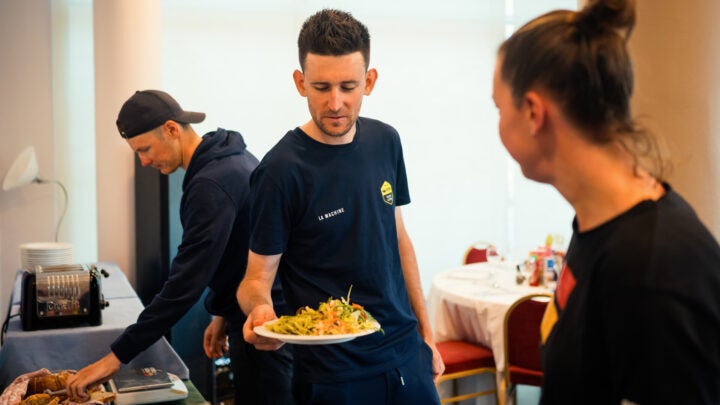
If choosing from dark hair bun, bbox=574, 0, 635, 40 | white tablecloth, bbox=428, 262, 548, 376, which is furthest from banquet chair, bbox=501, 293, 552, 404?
dark hair bun, bbox=574, 0, 635, 40

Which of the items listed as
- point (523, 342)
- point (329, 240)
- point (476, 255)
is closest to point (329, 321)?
point (329, 240)

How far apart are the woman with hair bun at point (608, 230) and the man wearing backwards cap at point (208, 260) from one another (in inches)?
53.2

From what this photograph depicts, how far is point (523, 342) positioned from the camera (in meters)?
3.73

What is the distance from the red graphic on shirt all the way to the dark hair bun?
305mm

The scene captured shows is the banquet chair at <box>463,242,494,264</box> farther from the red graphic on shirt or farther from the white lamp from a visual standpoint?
the red graphic on shirt

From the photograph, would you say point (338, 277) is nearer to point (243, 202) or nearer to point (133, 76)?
point (243, 202)

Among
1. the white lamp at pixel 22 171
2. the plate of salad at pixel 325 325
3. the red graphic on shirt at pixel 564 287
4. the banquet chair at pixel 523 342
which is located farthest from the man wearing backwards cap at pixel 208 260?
the white lamp at pixel 22 171

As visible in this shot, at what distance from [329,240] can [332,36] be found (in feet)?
1.57

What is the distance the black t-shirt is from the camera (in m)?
0.86

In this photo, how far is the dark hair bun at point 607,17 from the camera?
0.97 metres

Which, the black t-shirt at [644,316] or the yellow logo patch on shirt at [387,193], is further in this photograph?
the yellow logo patch on shirt at [387,193]

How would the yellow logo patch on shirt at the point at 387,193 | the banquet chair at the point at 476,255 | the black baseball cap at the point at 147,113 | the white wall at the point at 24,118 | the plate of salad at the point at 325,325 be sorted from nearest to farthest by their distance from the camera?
the plate of salad at the point at 325,325
the yellow logo patch on shirt at the point at 387,193
the black baseball cap at the point at 147,113
the white wall at the point at 24,118
the banquet chair at the point at 476,255

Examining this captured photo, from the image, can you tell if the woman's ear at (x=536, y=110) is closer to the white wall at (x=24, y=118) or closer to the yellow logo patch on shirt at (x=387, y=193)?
the yellow logo patch on shirt at (x=387, y=193)

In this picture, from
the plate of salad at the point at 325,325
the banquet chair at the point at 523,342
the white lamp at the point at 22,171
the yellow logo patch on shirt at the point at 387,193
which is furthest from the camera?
the white lamp at the point at 22,171
